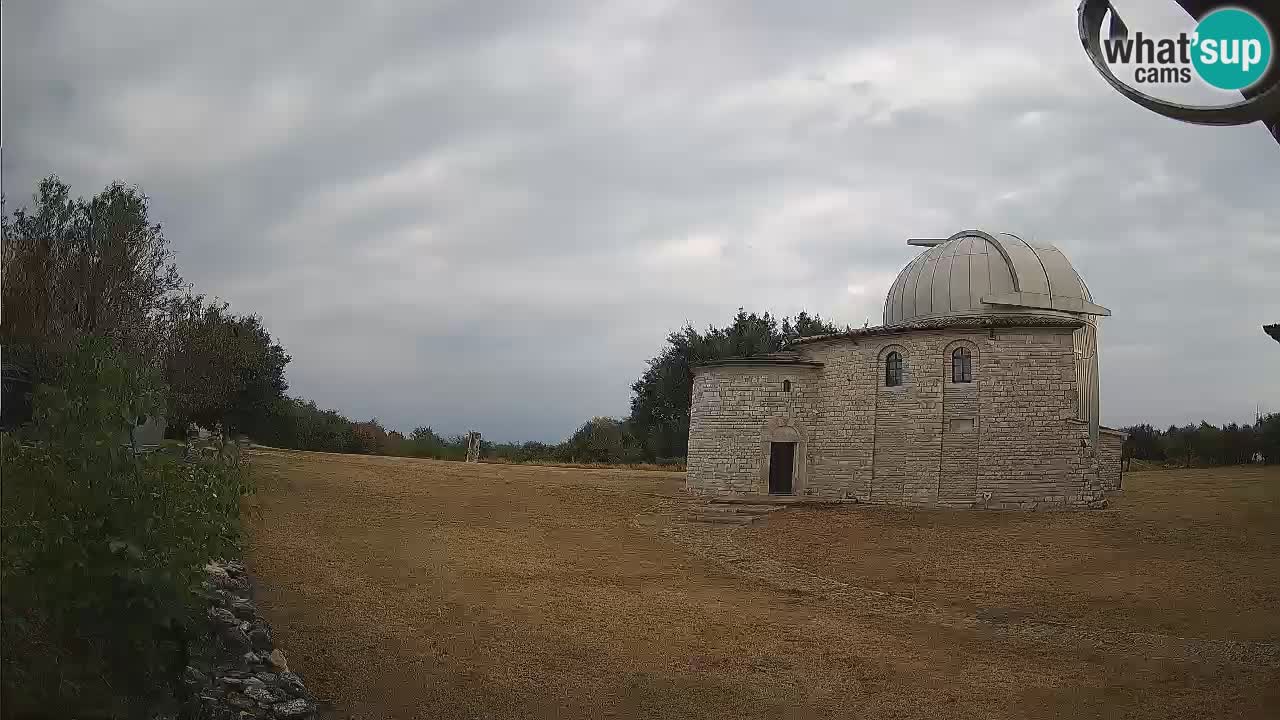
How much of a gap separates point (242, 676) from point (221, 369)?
20.5 m

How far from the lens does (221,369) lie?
26.1m

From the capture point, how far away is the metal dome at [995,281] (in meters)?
22.0

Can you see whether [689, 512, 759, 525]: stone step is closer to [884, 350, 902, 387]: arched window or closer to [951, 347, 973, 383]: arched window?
[884, 350, 902, 387]: arched window

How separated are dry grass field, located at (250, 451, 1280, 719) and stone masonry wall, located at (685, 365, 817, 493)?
2492 mm

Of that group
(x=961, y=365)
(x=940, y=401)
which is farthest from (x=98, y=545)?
(x=961, y=365)

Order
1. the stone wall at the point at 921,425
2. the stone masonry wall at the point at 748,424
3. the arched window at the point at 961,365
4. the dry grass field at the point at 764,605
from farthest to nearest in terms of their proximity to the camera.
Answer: the stone masonry wall at the point at 748,424 < the arched window at the point at 961,365 < the stone wall at the point at 921,425 < the dry grass field at the point at 764,605

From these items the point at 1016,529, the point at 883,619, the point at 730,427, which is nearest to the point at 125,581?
the point at 883,619

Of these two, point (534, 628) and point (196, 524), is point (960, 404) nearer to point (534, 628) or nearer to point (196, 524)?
point (534, 628)

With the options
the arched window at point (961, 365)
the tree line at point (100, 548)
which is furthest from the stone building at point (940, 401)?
the tree line at point (100, 548)

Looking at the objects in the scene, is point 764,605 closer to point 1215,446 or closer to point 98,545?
point 98,545

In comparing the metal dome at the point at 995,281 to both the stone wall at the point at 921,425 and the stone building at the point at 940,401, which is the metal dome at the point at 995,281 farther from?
the stone wall at the point at 921,425

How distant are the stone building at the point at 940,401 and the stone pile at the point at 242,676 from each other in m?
15.6

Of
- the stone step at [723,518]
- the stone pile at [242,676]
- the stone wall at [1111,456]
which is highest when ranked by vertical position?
the stone wall at [1111,456]

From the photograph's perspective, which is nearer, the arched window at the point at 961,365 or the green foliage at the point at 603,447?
the arched window at the point at 961,365
